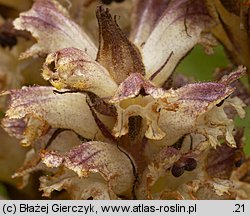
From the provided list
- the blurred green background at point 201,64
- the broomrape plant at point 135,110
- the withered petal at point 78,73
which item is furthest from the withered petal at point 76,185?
the blurred green background at point 201,64

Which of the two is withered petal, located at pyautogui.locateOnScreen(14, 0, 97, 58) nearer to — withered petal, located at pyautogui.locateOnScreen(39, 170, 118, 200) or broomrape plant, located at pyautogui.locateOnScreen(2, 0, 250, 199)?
broomrape plant, located at pyautogui.locateOnScreen(2, 0, 250, 199)

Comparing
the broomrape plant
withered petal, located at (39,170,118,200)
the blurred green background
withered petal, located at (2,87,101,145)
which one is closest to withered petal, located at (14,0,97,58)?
the broomrape plant

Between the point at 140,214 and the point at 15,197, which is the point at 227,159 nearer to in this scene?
the point at 140,214

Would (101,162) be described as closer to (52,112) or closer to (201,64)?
(52,112)

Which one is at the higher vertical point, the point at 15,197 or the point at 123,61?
the point at 123,61

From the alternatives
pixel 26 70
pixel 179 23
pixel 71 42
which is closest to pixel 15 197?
pixel 26 70

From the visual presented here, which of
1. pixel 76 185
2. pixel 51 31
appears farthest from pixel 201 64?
pixel 76 185

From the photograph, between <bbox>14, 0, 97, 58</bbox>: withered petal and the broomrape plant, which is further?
<bbox>14, 0, 97, 58</bbox>: withered petal
